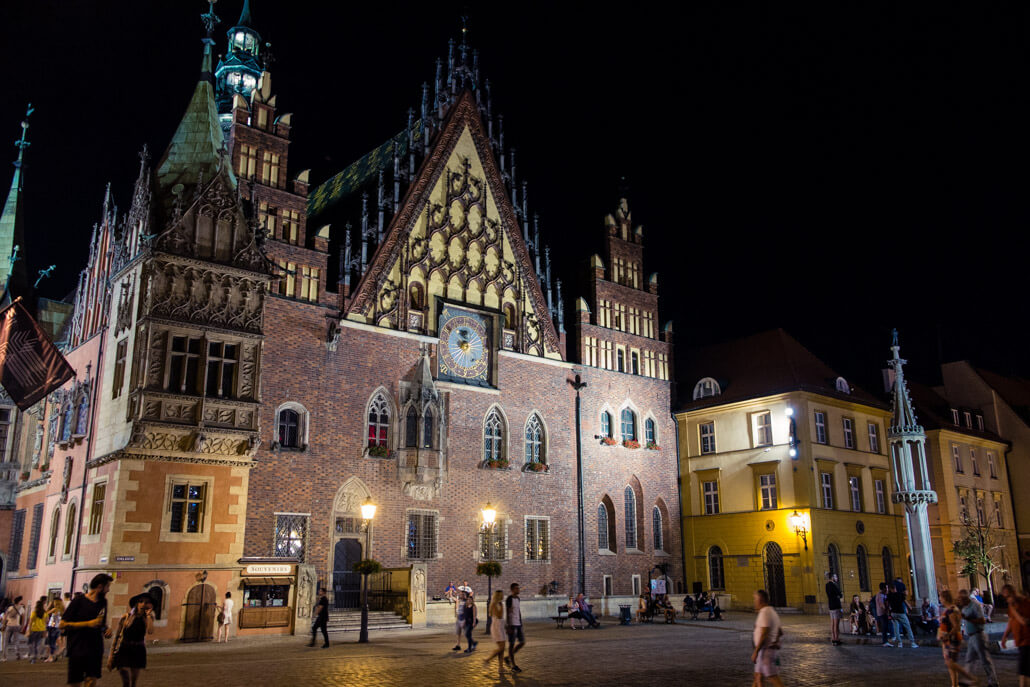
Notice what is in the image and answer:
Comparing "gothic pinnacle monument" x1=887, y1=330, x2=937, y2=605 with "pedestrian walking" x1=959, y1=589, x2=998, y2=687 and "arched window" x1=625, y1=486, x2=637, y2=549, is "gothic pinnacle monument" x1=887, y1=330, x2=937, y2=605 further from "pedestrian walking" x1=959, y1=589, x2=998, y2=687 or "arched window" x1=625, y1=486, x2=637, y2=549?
"pedestrian walking" x1=959, y1=589, x2=998, y2=687

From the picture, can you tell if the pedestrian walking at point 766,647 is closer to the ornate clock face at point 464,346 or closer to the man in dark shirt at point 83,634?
the man in dark shirt at point 83,634

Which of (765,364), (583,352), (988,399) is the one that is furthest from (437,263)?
(988,399)

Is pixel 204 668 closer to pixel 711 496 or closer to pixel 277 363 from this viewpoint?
pixel 277 363

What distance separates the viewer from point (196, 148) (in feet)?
103

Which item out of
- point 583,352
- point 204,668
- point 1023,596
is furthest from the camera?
point 583,352

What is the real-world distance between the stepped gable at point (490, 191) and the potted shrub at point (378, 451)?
735cm

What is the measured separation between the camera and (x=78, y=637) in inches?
491

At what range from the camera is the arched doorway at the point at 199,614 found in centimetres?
2558

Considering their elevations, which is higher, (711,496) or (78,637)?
(711,496)

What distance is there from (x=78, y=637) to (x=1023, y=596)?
1474cm

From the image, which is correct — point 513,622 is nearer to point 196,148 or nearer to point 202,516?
point 202,516

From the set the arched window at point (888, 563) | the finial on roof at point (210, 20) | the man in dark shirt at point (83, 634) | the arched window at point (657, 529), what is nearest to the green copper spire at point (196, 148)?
the finial on roof at point (210, 20)

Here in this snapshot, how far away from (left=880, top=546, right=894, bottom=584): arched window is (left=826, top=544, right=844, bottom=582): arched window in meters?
4.13

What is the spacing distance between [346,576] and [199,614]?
687 cm
